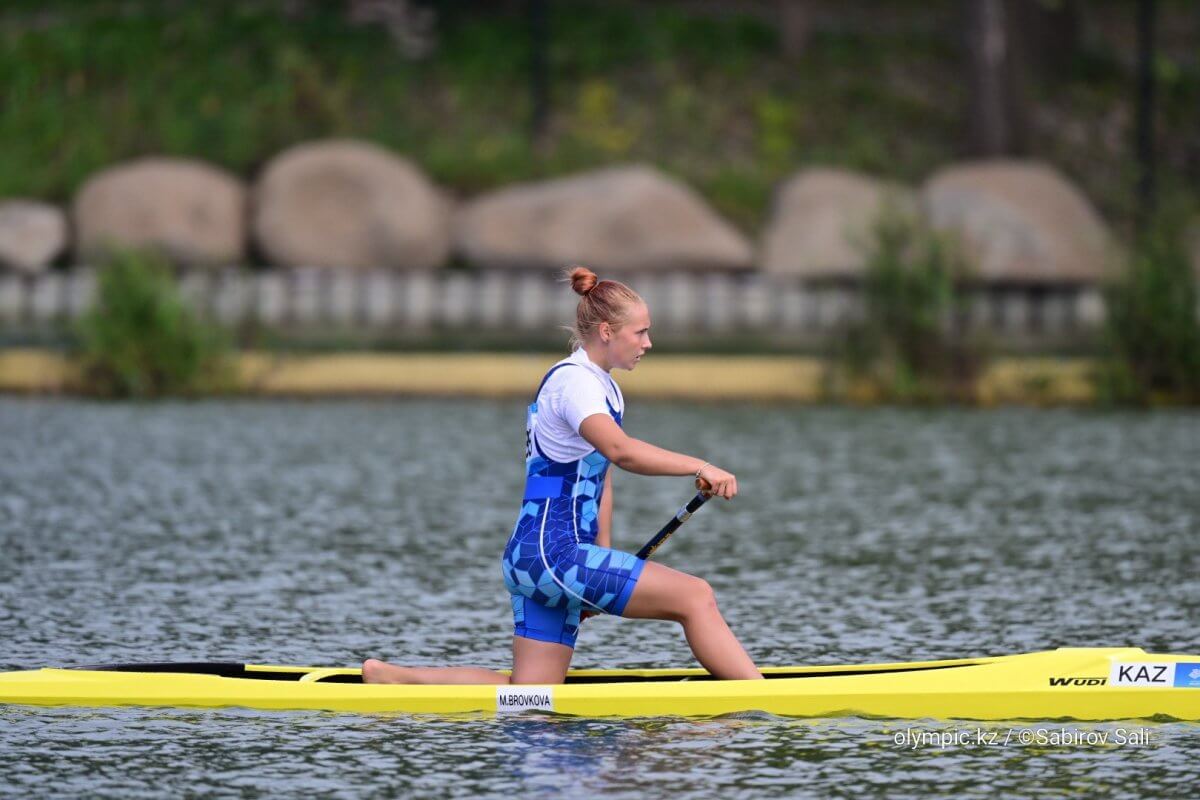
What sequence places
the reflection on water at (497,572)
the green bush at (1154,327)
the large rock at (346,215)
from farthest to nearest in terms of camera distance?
the large rock at (346,215), the green bush at (1154,327), the reflection on water at (497,572)

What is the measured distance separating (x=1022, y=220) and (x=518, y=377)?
6258 mm

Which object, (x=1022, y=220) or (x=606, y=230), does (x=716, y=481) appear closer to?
(x=606, y=230)

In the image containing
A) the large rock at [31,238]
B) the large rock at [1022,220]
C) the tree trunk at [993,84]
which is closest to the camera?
the large rock at [1022,220]

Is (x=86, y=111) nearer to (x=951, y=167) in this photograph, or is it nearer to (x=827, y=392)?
(x=951, y=167)

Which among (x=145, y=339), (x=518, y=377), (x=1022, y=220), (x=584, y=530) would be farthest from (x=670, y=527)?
(x=1022, y=220)

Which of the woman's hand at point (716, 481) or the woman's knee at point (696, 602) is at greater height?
the woman's hand at point (716, 481)

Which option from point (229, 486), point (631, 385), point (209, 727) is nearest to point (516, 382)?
point (631, 385)

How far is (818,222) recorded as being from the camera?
2611cm

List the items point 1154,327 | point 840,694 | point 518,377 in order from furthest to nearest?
point 518,377 < point 1154,327 < point 840,694

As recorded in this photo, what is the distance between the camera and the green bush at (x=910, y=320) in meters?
21.1

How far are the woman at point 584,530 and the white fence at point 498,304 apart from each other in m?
16.6

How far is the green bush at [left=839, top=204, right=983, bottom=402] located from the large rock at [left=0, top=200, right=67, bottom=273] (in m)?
9.18

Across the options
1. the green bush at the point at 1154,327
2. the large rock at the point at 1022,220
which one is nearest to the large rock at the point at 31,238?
the large rock at the point at 1022,220

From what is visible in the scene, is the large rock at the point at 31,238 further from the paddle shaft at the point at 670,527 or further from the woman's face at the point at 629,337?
the woman's face at the point at 629,337
